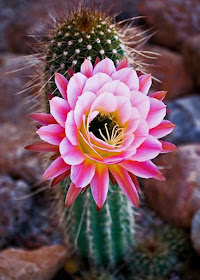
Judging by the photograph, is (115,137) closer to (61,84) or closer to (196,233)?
(61,84)

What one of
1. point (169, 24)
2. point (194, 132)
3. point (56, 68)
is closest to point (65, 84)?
point (56, 68)

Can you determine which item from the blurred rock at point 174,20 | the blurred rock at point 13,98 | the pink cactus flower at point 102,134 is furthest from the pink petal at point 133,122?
the blurred rock at point 174,20

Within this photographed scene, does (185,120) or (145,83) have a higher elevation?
(145,83)

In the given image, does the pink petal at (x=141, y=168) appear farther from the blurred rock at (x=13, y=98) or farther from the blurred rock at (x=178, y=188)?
the blurred rock at (x=13, y=98)

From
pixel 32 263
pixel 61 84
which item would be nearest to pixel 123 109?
pixel 61 84

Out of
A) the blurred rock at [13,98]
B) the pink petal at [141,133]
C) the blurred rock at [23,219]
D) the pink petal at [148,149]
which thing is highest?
the pink petal at [141,133]

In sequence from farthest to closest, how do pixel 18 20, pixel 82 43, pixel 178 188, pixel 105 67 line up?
1. pixel 18 20
2. pixel 178 188
3. pixel 82 43
4. pixel 105 67
